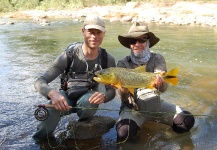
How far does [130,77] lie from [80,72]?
91 cm

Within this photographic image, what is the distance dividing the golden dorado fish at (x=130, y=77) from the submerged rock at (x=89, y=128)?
3.77ft

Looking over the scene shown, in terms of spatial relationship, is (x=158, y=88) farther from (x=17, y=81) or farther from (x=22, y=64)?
(x=22, y=64)

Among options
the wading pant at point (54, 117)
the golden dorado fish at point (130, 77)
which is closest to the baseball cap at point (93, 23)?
the golden dorado fish at point (130, 77)

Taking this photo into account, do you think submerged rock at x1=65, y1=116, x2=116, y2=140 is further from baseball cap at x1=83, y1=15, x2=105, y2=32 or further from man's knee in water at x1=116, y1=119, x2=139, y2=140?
baseball cap at x1=83, y1=15, x2=105, y2=32

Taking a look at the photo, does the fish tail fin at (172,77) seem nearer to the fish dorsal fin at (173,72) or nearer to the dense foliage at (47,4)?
the fish dorsal fin at (173,72)

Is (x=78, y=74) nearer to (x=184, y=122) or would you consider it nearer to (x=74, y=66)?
(x=74, y=66)

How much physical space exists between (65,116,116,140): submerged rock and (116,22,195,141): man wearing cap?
16.4 inches

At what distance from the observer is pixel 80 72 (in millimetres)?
4395

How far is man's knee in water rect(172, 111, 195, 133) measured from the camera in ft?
14.6

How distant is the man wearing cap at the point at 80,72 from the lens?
4141mm

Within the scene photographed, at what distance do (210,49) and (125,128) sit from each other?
32.9 feet

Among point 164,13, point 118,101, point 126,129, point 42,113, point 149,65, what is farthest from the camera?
point 164,13

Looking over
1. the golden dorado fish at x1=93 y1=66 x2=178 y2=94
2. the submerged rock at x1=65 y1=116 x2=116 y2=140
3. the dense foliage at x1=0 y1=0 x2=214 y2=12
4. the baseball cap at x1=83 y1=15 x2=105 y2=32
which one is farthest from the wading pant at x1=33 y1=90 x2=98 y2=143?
the dense foliage at x1=0 y1=0 x2=214 y2=12

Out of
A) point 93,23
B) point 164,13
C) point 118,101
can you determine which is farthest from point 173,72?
point 164,13
